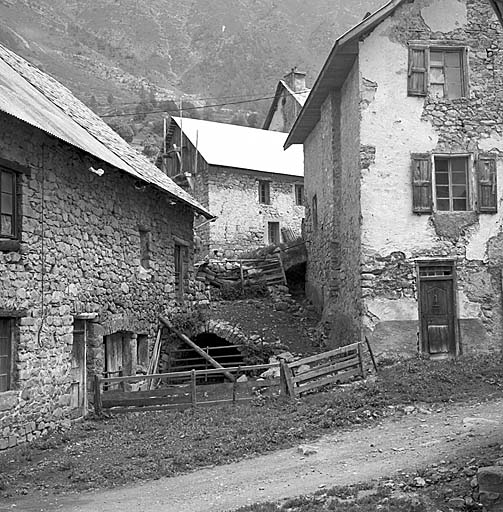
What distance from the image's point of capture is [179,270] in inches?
828

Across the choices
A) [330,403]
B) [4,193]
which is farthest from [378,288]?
[4,193]

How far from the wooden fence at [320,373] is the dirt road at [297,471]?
7.93 feet

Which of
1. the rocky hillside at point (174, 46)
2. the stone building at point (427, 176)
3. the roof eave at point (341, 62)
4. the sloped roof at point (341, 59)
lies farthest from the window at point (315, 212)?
the rocky hillside at point (174, 46)

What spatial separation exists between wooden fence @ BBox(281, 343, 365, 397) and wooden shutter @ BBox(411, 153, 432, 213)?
362cm

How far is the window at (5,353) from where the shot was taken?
11750mm

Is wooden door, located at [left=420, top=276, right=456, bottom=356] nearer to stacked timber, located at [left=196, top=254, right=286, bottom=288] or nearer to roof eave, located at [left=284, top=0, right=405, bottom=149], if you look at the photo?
roof eave, located at [left=284, top=0, right=405, bottom=149]

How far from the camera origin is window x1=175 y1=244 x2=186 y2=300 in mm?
20808

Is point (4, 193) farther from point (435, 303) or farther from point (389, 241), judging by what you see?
point (435, 303)

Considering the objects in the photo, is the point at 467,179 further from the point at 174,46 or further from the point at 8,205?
the point at 174,46

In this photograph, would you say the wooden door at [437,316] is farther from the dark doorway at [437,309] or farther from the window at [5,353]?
the window at [5,353]

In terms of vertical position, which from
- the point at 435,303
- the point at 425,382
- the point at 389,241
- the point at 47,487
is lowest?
the point at 47,487

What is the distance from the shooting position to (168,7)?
408 ft

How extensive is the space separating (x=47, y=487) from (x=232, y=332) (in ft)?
33.4

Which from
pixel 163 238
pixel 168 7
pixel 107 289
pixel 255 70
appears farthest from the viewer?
pixel 168 7
